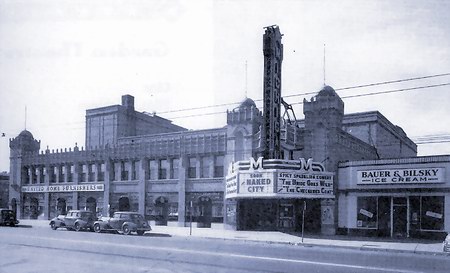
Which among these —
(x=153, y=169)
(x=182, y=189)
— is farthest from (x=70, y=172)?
(x=182, y=189)

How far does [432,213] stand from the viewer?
26750 millimetres

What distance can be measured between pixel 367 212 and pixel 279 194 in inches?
251

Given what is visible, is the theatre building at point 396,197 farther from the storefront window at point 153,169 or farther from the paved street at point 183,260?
the storefront window at point 153,169

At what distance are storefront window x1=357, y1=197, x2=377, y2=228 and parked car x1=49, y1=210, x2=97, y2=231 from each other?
61.5 feet

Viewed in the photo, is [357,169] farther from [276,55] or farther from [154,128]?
[154,128]

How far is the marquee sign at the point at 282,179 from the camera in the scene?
27.0 m

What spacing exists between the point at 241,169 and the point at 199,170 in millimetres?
8980

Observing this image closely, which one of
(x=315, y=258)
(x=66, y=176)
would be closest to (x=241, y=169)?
(x=315, y=258)

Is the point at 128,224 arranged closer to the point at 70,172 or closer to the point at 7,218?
the point at 7,218

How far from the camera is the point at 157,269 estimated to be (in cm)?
1448

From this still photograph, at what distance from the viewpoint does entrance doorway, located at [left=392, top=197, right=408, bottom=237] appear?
90.9ft

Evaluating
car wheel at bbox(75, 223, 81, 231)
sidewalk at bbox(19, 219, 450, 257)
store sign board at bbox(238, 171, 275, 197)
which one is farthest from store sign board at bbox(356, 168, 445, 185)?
car wheel at bbox(75, 223, 81, 231)

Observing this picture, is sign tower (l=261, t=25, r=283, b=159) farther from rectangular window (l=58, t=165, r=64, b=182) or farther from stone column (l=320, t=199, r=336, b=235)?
rectangular window (l=58, t=165, r=64, b=182)

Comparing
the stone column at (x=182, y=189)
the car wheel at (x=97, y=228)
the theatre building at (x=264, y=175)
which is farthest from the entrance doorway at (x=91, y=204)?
the car wheel at (x=97, y=228)
